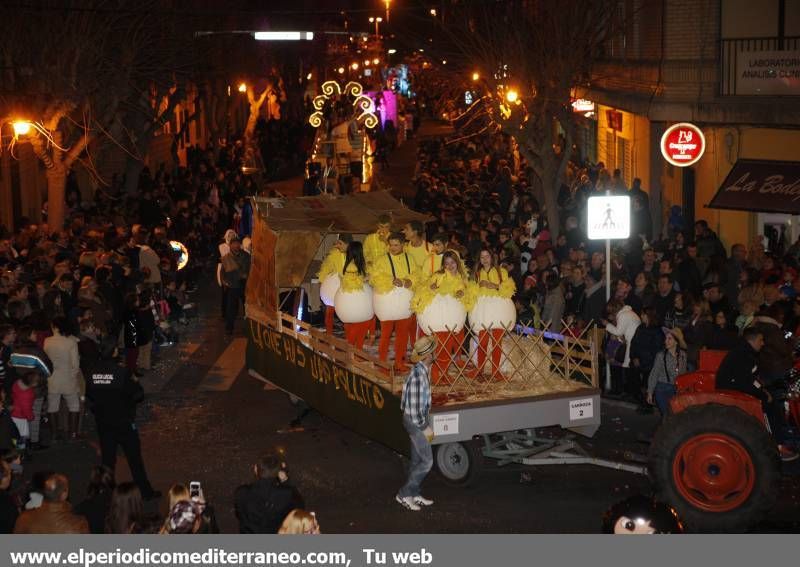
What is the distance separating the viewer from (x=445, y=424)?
11359 mm

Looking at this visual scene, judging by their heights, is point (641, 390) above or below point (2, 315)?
below

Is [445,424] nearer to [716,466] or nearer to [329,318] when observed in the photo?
[716,466]

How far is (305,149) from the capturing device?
5656 cm

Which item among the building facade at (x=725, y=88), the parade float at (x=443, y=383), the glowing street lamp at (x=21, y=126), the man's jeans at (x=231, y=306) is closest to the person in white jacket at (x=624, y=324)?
the parade float at (x=443, y=383)

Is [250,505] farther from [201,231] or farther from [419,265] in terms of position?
[201,231]

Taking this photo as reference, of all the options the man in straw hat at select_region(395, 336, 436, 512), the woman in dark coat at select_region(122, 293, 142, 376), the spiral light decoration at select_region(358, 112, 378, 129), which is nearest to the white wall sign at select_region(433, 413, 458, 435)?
the man in straw hat at select_region(395, 336, 436, 512)

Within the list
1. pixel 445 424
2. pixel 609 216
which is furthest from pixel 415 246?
pixel 609 216

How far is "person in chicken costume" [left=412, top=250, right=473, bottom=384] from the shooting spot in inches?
503

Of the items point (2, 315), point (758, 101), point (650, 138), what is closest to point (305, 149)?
point (650, 138)

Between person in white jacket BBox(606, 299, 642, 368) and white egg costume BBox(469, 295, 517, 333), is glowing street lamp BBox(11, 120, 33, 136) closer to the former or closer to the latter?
person in white jacket BBox(606, 299, 642, 368)

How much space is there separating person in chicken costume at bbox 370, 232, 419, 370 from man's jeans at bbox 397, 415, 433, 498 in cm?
221

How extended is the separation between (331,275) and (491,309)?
246cm

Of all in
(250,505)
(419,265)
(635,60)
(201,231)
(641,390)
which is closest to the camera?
(250,505)

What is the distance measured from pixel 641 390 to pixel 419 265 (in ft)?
10.9
